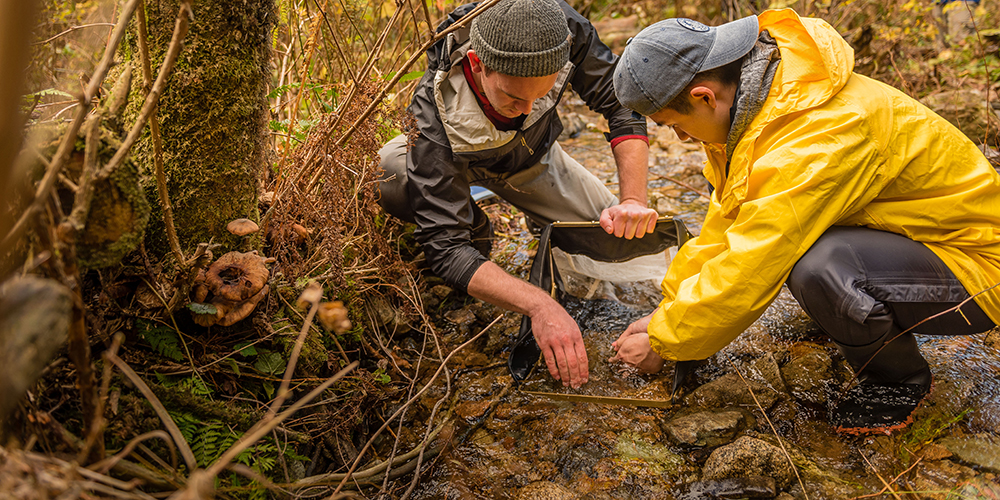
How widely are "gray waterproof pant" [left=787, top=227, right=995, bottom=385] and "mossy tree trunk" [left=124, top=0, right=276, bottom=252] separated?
1.88 meters

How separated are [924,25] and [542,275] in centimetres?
539

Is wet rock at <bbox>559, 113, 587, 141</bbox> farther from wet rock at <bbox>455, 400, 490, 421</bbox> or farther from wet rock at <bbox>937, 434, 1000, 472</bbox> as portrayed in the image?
wet rock at <bbox>937, 434, 1000, 472</bbox>

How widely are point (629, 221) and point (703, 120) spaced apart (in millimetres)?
699

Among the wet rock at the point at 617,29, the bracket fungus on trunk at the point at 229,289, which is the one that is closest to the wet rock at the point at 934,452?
the bracket fungus on trunk at the point at 229,289

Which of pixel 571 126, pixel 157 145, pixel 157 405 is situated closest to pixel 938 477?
pixel 157 405

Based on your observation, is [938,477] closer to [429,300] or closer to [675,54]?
[675,54]

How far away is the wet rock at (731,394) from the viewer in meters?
2.24

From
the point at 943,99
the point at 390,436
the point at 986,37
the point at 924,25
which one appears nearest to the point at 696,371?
the point at 390,436

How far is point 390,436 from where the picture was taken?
2203 mm

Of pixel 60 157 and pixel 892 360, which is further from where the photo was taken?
pixel 892 360

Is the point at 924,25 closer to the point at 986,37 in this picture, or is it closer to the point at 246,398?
the point at 986,37

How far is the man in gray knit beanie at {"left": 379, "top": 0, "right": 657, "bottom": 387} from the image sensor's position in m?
2.24

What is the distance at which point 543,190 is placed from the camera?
125 inches

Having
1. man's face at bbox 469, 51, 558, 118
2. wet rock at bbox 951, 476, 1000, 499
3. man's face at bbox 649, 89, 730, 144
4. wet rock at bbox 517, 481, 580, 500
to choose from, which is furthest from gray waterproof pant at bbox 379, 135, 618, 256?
wet rock at bbox 951, 476, 1000, 499
